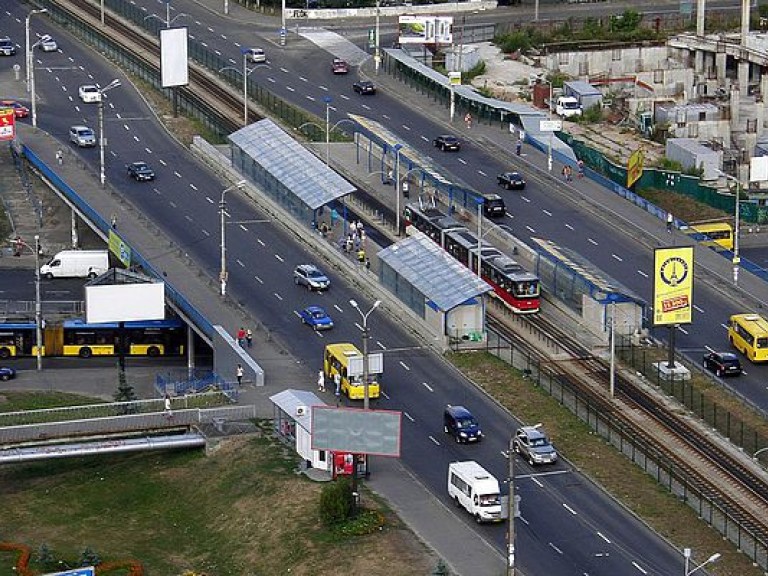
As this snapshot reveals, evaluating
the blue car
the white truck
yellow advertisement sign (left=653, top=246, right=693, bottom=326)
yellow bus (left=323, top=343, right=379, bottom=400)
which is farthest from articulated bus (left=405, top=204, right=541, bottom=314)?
the white truck

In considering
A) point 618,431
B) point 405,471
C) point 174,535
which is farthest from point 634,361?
point 174,535

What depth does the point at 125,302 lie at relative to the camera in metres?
170

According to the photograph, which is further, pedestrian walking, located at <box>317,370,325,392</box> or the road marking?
pedestrian walking, located at <box>317,370,325,392</box>

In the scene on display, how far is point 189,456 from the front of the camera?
498 ft

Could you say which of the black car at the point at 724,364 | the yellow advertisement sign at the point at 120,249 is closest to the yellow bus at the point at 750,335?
the black car at the point at 724,364

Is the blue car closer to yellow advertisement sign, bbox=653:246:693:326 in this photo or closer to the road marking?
yellow advertisement sign, bbox=653:246:693:326

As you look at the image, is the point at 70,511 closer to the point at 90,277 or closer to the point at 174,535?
the point at 174,535

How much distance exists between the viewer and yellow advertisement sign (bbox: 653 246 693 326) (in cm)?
15925

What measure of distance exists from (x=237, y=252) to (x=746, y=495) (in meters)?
57.1

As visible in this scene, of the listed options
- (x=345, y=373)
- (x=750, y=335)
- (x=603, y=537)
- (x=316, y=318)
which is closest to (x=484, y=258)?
(x=316, y=318)

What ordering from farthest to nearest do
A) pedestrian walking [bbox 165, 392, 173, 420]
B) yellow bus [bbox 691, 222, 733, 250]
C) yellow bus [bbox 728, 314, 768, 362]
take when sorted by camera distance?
yellow bus [bbox 691, 222, 733, 250], yellow bus [bbox 728, 314, 768, 362], pedestrian walking [bbox 165, 392, 173, 420]

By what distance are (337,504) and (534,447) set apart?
47.1 ft

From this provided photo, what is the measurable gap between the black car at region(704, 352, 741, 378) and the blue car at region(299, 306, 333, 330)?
26.3 metres

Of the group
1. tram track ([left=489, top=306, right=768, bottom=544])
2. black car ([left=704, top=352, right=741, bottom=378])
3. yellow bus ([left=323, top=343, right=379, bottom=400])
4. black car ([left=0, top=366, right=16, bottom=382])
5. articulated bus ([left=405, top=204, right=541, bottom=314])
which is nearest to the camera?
tram track ([left=489, top=306, right=768, bottom=544])
